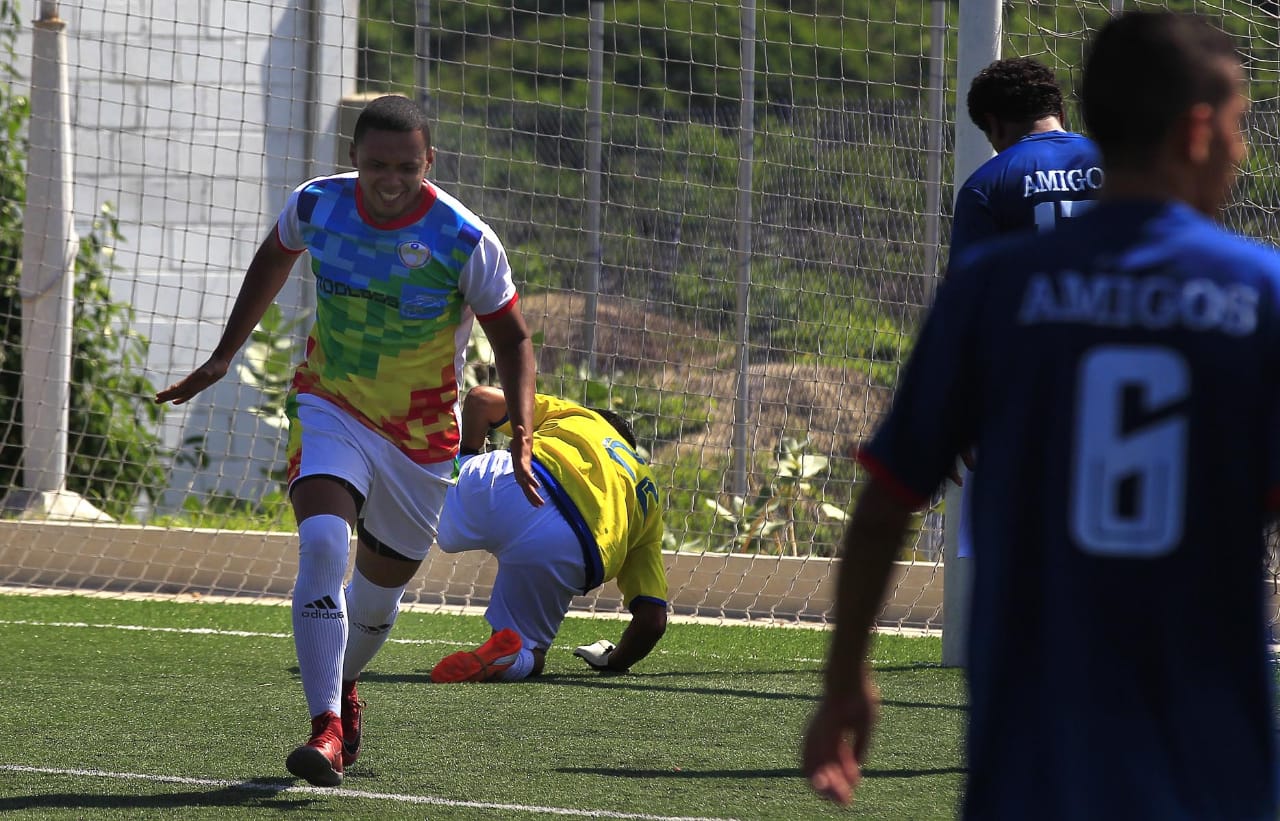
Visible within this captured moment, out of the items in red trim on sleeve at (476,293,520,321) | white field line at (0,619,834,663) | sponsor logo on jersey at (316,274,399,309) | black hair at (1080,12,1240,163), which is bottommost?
white field line at (0,619,834,663)

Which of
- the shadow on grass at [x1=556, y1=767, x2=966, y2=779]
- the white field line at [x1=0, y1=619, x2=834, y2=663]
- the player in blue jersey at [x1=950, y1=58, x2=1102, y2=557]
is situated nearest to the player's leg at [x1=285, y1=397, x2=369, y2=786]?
the shadow on grass at [x1=556, y1=767, x2=966, y2=779]

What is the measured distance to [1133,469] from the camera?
1.69 metres

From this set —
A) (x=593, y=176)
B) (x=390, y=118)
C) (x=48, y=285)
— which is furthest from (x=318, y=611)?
(x=48, y=285)

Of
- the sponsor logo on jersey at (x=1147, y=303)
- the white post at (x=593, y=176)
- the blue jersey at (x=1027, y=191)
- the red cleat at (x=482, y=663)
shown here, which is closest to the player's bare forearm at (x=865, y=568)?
the sponsor logo on jersey at (x=1147, y=303)

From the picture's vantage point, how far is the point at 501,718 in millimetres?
5309

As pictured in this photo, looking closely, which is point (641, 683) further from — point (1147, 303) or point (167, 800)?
point (1147, 303)

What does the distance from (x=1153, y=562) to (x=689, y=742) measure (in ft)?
11.2

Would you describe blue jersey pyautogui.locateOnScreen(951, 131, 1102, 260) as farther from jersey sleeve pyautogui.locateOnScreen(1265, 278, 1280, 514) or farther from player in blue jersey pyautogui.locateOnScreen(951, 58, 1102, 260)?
jersey sleeve pyautogui.locateOnScreen(1265, 278, 1280, 514)

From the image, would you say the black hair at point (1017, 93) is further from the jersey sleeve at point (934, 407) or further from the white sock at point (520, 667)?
the jersey sleeve at point (934, 407)

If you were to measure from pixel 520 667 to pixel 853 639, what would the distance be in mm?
4395

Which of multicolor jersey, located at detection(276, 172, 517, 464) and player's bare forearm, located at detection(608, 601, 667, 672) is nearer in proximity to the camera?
multicolor jersey, located at detection(276, 172, 517, 464)

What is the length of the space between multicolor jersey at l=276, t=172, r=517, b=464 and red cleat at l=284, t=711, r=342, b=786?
0.74 meters

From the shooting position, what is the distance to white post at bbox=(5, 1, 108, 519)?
9.02 meters

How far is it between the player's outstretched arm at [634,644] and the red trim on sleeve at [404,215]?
2401 mm
